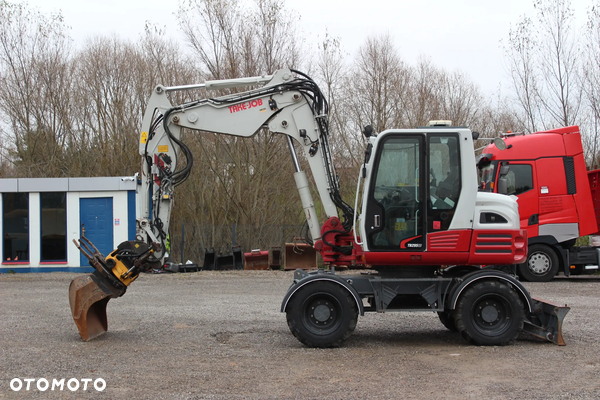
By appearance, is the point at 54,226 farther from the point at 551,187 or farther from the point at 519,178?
the point at 551,187

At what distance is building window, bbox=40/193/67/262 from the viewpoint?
1884 centimetres

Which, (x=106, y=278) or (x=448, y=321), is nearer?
(x=106, y=278)

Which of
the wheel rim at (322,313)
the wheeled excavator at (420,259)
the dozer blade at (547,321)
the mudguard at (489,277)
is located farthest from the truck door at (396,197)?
the dozer blade at (547,321)

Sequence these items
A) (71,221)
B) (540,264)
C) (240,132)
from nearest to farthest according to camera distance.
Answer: (240,132) → (540,264) → (71,221)

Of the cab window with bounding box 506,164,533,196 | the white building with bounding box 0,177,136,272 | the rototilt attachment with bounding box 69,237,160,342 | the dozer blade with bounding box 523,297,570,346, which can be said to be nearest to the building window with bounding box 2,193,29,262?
the white building with bounding box 0,177,136,272

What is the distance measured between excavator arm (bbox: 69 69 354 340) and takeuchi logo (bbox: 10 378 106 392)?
225 centimetres

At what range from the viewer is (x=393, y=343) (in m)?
8.28

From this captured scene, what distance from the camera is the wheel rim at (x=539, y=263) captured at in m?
15.4

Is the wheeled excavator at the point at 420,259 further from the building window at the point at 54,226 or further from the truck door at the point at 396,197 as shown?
the building window at the point at 54,226

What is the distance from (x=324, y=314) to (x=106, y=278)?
10.2 ft

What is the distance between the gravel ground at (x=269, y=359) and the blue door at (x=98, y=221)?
282 inches

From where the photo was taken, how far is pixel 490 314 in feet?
26.0

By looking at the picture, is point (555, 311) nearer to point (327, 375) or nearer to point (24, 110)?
point (327, 375)

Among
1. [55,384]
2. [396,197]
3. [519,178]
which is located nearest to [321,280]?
[396,197]
